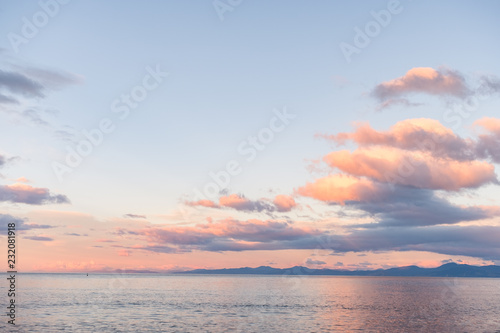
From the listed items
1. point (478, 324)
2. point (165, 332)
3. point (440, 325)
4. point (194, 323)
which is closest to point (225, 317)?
point (194, 323)

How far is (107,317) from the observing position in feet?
331

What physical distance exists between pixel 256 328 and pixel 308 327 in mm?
10685

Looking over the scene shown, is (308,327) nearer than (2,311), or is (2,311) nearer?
(308,327)

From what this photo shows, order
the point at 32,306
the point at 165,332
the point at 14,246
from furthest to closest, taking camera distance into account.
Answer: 1. the point at 32,306
2. the point at 165,332
3. the point at 14,246

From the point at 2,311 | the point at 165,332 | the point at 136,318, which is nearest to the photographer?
the point at 165,332

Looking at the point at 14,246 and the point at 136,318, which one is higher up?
the point at 14,246

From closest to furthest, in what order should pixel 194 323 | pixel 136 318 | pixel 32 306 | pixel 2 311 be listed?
pixel 194 323 < pixel 136 318 < pixel 2 311 < pixel 32 306

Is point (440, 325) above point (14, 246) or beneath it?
beneath

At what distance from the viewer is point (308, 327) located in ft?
290

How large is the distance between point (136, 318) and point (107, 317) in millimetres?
7127

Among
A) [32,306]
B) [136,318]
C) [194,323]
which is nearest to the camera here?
[194,323]

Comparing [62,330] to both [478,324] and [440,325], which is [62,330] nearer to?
[440,325]

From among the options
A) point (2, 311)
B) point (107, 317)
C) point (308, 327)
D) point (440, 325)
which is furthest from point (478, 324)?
point (2, 311)

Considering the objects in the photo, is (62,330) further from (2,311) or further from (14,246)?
(2,311)
